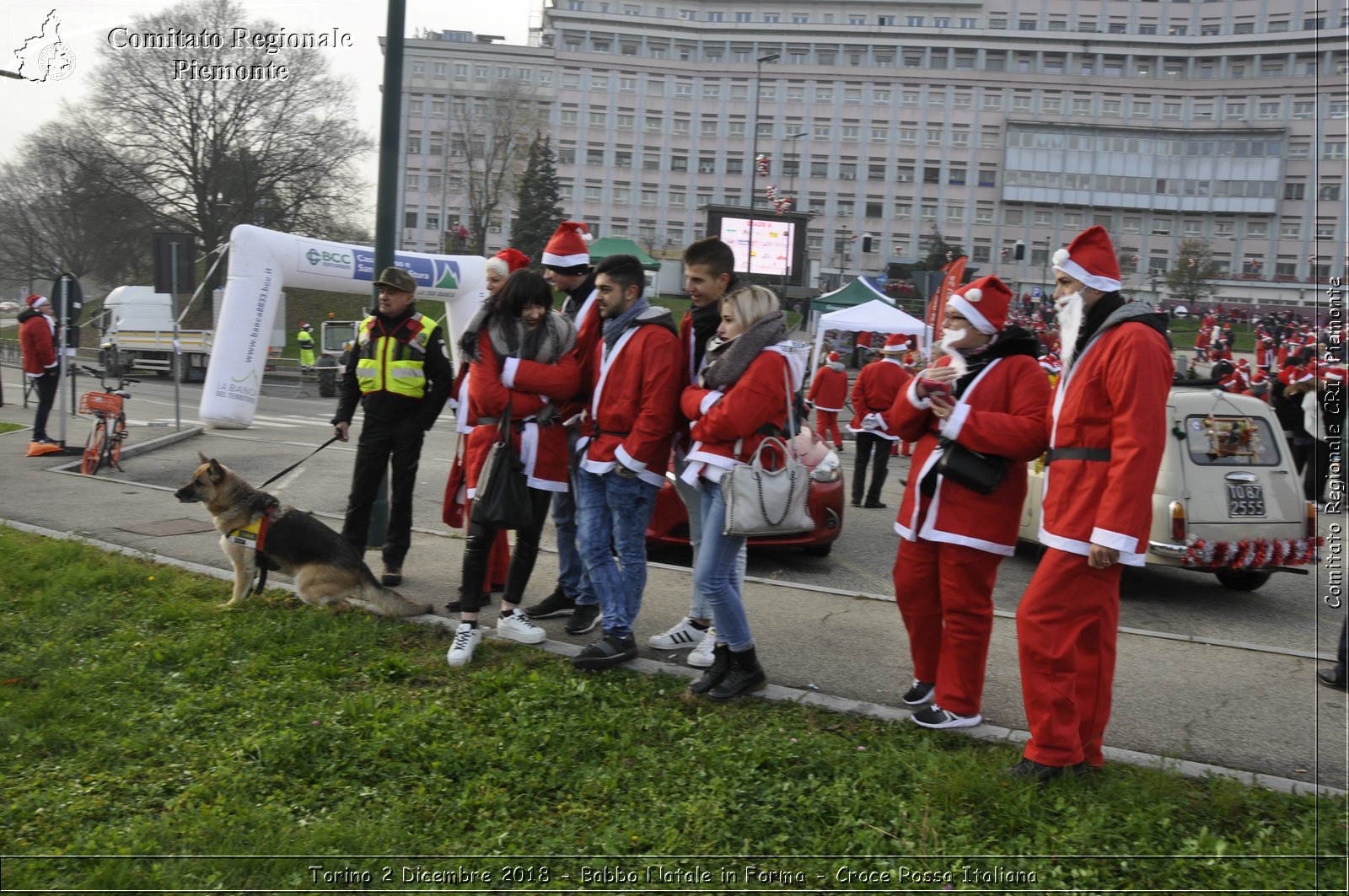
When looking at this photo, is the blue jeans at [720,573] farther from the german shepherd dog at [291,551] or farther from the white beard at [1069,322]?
the german shepherd dog at [291,551]

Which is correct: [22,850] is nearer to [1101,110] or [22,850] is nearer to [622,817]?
[622,817]

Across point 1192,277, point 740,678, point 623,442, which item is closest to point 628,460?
point 623,442

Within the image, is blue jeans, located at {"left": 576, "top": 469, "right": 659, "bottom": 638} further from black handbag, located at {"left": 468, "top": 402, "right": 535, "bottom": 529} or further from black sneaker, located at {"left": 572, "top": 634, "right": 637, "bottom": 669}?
black handbag, located at {"left": 468, "top": 402, "right": 535, "bottom": 529}

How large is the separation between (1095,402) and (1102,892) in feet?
5.71

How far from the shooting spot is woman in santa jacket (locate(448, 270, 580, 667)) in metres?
5.36

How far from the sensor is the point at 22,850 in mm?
3443

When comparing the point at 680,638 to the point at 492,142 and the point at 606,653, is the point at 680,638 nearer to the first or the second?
the point at 606,653

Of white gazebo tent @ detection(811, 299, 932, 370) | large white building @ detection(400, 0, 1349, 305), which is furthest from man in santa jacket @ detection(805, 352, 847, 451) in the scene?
large white building @ detection(400, 0, 1349, 305)

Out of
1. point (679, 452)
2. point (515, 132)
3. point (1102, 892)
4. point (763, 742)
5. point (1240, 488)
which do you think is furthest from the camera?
point (515, 132)

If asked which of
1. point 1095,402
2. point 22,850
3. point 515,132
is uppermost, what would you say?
point 515,132

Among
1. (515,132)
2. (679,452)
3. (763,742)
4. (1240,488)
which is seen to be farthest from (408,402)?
(515,132)

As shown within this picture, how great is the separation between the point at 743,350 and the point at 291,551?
125 inches

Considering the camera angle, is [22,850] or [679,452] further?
[679,452]

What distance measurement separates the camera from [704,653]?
5.54 m
